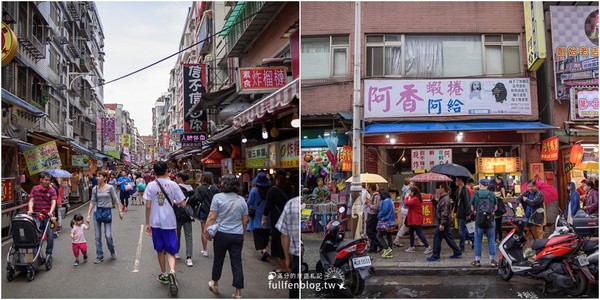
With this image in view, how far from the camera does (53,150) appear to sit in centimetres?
716

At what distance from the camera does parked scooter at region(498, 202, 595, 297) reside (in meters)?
6.27

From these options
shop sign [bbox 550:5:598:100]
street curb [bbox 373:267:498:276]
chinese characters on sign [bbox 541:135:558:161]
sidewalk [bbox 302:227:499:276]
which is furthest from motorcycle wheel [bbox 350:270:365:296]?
Result: shop sign [bbox 550:5:598:100]

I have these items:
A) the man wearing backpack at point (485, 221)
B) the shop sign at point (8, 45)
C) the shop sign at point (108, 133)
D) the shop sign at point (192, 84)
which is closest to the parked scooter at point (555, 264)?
the man wearing backpack at point (485, 221)

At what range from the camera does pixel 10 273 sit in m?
5.75

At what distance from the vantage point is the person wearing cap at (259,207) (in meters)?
5.22

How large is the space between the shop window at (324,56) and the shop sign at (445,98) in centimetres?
146

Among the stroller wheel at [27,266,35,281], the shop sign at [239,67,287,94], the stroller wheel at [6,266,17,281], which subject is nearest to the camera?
the stroller wheel at [6,266,17,281]

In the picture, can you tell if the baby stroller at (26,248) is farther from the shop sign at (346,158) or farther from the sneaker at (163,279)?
the shop sign at (346,158)

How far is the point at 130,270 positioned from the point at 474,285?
484cm

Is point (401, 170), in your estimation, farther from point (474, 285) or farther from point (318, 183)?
point (474, 285)

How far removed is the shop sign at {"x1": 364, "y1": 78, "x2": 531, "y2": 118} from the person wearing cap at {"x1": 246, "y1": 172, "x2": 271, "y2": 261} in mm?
6900

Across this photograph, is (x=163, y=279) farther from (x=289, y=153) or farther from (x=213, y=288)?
(x=289, y=153)

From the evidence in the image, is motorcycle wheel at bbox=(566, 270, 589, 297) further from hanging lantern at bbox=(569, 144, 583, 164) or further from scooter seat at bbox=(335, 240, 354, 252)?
hanging lantern at bbox=(569, 144, 583, 164)

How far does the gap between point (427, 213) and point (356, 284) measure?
238 inches
